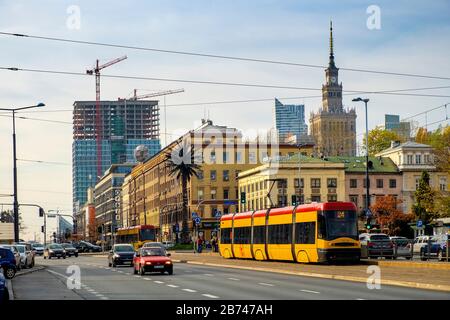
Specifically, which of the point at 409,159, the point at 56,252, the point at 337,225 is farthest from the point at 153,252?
the point at 409,159

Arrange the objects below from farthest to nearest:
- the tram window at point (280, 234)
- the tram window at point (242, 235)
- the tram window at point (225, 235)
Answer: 1. the tram window at point (225, 235)
2. the tram window at point (242, 235)
3. the tram window at point (280, 234)

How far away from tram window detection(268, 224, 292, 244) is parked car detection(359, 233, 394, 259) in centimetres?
625

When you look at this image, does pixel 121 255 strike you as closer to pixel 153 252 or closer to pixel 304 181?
pixel 153 252

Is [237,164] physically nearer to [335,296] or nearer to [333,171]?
[333,171]

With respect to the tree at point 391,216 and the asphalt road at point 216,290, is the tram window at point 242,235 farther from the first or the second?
the tree at point 391,216

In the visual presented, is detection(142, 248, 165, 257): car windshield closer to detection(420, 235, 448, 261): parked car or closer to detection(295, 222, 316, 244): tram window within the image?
detection(295, 222, 316, 244): tram window

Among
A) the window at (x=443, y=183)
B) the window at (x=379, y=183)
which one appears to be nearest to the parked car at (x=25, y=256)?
the window at (x=379, y=183)

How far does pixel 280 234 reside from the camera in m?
57.4

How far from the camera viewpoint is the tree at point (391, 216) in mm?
124125

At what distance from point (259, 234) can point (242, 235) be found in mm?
4382

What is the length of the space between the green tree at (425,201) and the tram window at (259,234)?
101 feet

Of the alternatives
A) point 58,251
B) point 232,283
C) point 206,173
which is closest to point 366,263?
point 232,283
